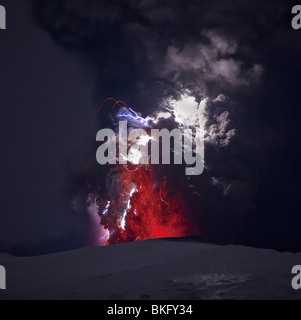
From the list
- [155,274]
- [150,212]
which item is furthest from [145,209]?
[155,274]

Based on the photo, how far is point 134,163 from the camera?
15.9 meters

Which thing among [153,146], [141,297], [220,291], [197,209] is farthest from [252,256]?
[153,146]

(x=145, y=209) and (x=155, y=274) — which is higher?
(x=145, y=209)

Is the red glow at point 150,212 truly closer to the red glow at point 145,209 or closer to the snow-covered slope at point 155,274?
the red glow at point 145,209

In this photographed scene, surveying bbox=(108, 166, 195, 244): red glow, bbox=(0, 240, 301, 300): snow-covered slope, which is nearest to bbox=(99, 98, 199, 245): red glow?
bbox=(108, 166, 195, 244): red glow

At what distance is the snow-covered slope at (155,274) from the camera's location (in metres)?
5.59

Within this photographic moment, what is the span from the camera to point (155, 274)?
6766 mm

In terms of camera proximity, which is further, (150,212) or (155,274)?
(150,212)

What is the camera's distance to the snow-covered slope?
5.59 metres

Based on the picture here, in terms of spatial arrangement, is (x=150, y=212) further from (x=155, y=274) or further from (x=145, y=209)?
(x=155, y=274)

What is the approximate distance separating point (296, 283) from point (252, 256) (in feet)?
6.82

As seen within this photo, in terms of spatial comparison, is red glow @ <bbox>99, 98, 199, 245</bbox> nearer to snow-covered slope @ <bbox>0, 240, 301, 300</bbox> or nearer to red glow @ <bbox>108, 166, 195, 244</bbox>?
red glow @ <bbox>108, 166, 195, 244</bbox>

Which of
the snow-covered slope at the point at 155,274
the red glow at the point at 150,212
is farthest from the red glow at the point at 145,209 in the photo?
the snow-covered slope at the point at 155,274
